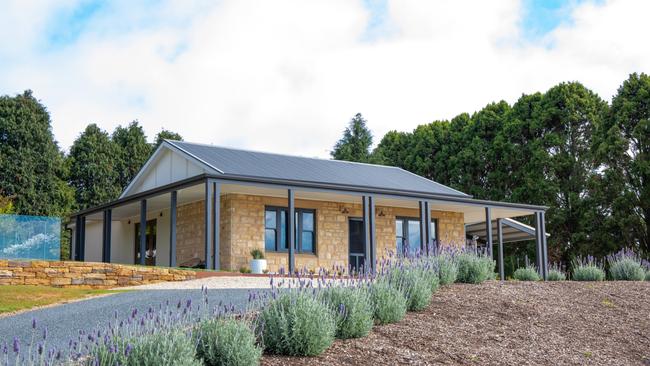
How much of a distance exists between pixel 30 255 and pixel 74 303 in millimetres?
9659

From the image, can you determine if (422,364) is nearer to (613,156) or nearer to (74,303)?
(74,303)

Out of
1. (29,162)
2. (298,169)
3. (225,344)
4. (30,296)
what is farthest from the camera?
(29,162)

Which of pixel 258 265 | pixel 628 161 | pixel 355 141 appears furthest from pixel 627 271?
pixel 355 141

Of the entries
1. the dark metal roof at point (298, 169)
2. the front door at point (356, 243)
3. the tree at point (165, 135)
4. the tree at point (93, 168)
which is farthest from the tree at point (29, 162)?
the front door at point (356, 243)

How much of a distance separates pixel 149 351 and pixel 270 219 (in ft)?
51.5

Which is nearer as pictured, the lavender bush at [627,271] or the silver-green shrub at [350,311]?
the silver-green shrub at [350,311]

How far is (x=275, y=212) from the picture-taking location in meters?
22.2

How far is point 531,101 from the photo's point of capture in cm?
3519

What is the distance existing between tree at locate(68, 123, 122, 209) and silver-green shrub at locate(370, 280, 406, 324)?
3337 centimetres

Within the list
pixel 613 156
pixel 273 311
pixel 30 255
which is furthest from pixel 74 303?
pixel 613 156

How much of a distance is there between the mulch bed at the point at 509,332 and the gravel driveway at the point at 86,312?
2623 mm

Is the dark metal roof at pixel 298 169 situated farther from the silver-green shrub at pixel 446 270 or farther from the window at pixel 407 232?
the silver-green shrub at pixel 446 270

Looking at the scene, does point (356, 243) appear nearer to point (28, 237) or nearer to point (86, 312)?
point (28, 237)

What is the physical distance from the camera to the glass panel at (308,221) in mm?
22688
